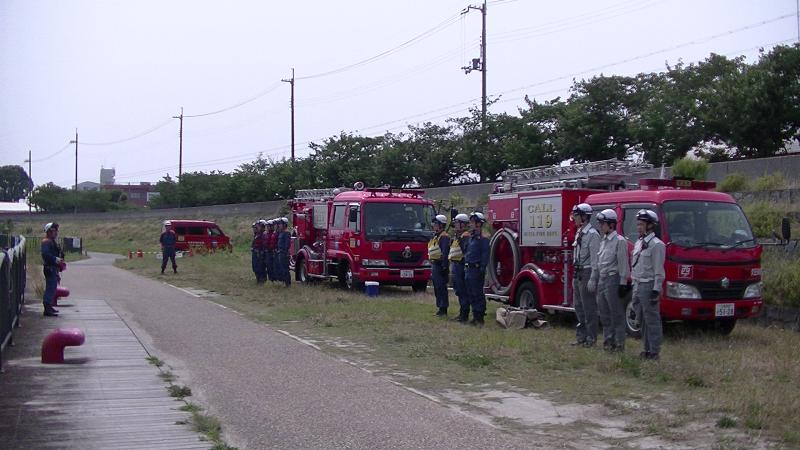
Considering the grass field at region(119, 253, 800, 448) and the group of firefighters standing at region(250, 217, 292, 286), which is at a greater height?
the group of firefighters standing at region(250, 217, 292, 286)

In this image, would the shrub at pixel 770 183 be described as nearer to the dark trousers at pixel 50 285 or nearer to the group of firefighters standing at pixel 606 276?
the group of firefighters standing at pixel 606 276

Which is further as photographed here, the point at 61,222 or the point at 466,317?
the point at 61,222

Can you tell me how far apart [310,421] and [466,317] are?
24.1 ft

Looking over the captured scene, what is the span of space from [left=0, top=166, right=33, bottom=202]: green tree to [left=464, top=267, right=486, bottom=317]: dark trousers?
9720 centimetres

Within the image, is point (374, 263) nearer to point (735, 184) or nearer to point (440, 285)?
point (440, 285)

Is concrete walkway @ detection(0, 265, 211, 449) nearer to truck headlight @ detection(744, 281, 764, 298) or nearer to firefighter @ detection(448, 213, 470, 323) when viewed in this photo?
firefighter @ detection(448, 213, 470, 323)

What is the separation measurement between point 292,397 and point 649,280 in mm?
4829

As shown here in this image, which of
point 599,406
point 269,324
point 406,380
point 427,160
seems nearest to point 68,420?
point 406,380

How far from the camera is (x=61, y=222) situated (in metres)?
80.1

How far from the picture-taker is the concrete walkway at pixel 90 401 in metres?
7.10

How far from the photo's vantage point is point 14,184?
343ft

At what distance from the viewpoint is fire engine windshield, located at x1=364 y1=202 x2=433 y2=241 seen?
68.7 ft

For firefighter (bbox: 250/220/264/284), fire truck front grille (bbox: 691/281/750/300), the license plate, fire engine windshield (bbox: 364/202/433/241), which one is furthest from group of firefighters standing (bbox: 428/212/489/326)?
firefighter (bbox: 250/220/264/284)

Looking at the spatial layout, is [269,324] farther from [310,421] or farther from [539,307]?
[310,421]
